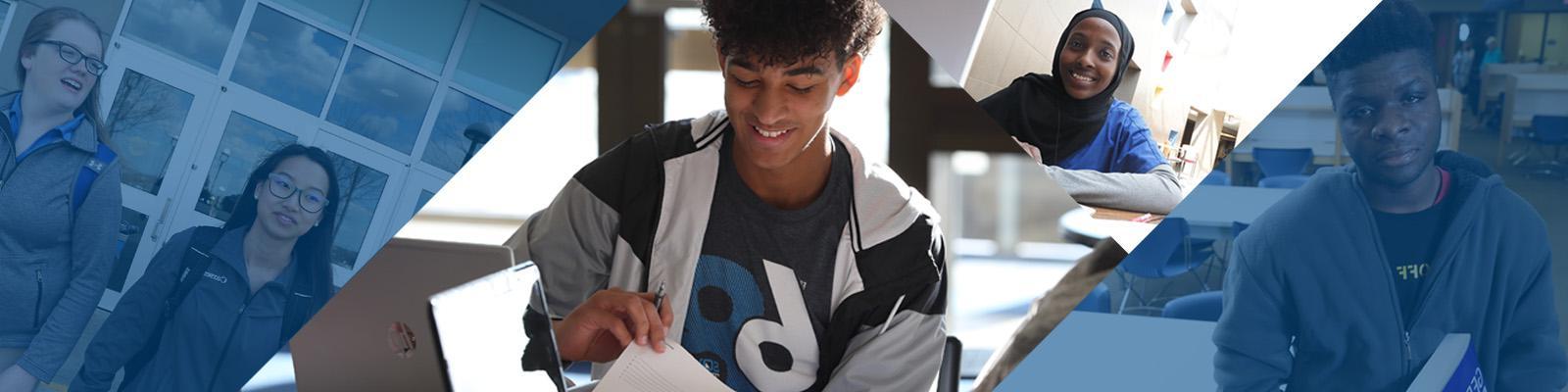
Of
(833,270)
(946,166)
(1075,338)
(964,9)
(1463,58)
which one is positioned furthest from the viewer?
(946,166)

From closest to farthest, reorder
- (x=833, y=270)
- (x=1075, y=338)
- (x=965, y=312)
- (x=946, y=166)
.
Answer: (x=833, y=270) < (x=1075, y=338) < (x=965, y=312) < (x=946, y=166)

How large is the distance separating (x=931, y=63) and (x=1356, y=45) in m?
3.04

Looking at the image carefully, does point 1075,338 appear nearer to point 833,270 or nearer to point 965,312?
point 833,270

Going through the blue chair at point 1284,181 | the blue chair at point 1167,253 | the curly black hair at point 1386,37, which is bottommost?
the blue chair at point 1167,253

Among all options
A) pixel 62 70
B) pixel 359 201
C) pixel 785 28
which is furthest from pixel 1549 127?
pixel 62 70

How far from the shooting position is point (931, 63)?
4547 mm

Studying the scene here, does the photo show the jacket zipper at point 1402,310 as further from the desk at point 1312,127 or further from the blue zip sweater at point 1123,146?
the blue zip sweater at point 1123,146

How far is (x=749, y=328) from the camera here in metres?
1.62

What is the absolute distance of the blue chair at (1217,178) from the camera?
5.59 feet

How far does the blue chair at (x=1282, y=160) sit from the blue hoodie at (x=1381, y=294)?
0.14 feet

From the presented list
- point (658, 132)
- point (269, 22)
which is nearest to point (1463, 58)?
point (658, 132)

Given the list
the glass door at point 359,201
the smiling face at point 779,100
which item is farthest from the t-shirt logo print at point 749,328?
the glass door at point 359,201

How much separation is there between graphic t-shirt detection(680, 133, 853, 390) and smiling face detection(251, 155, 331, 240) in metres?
0.47

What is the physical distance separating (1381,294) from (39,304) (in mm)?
1461
